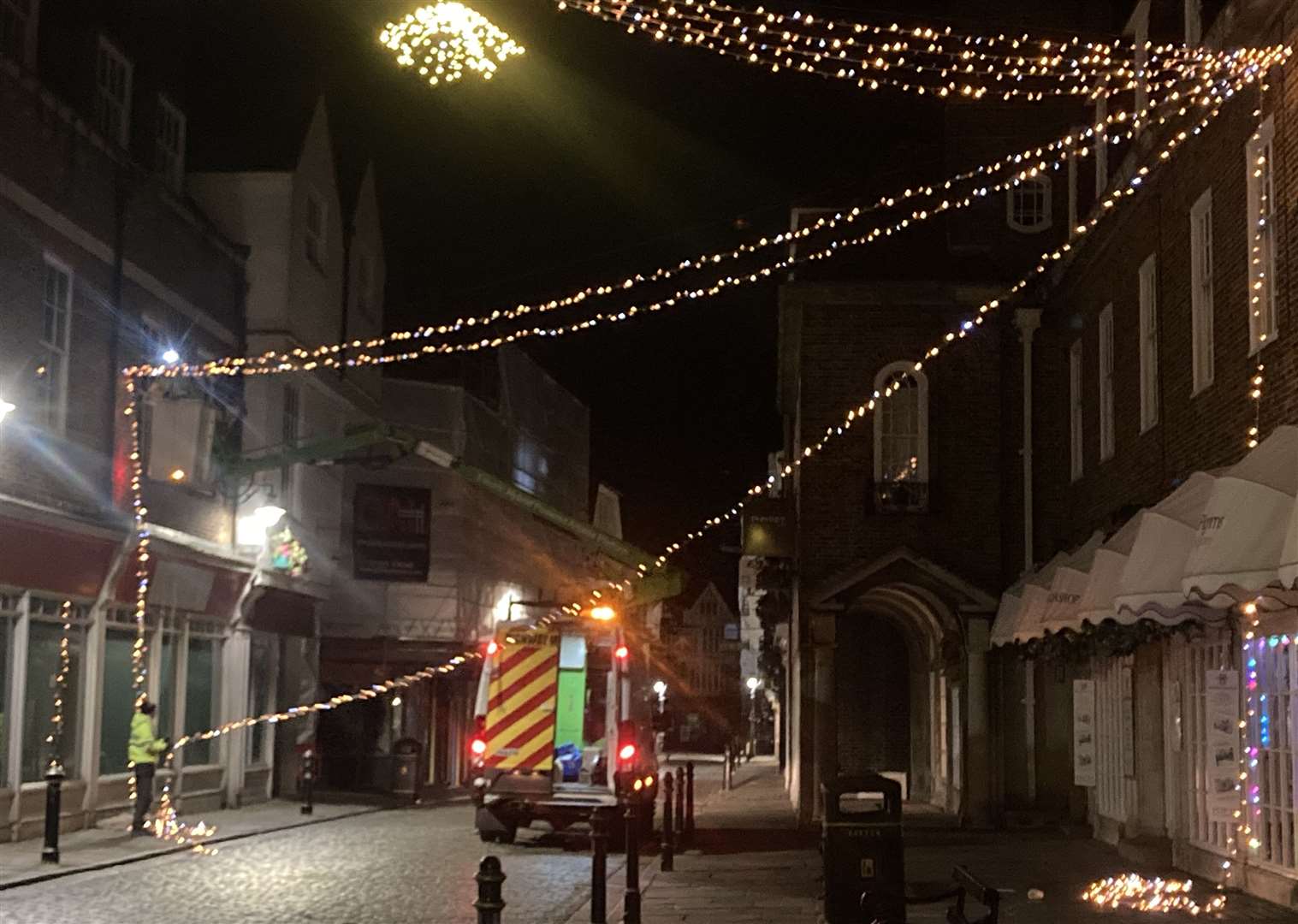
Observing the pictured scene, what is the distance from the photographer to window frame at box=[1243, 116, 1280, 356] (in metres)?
13.9

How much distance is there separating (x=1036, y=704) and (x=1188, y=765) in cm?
649

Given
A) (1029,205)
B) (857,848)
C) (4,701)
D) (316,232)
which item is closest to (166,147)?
(316,232)

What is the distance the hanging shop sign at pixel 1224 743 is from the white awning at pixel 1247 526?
2695 mm

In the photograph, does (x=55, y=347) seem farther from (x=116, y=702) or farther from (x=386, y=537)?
(x=386, y=537)

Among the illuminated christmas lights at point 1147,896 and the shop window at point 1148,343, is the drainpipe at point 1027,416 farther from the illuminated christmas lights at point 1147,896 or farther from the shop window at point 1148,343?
the illuminated christmas lights at point 1147,896

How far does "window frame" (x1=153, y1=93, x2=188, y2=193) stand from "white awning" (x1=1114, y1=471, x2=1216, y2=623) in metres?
15.2

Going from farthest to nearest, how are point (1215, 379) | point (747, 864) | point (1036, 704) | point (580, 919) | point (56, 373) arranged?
point (1036, 704) < point (56, 373) < point (747, 864) < point (1215, 379) < point (580, 919)

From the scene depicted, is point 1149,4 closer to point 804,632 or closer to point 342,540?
point 804,632

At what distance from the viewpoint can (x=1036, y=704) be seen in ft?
77.7

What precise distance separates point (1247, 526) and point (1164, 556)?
81.6 inches

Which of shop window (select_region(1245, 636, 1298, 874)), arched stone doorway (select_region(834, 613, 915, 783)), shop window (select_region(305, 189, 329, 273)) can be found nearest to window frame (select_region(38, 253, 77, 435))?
shop window (select_region(305, 189, 329, 273))

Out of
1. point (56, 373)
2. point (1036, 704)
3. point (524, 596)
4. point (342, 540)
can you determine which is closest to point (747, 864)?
point (1036, 704)

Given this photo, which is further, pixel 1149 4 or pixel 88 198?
pixel 88 198

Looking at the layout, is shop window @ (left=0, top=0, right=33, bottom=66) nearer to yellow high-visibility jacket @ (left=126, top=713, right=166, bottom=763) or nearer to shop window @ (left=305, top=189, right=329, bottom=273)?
yellow high-visibility jacket @ (left=126, top=713, right=166, bottom=763)
